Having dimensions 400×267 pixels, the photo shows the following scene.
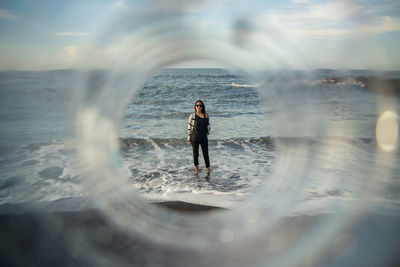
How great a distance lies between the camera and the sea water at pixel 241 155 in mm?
2893

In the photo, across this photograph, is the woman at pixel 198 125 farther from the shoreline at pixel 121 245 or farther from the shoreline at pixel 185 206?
the shoreline at pixel 121 245

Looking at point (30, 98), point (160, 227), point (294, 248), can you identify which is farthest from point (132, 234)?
point (30, 98)

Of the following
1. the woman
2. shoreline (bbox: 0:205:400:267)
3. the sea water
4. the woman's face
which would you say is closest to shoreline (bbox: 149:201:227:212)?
the sea water

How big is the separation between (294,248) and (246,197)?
1.44 meters

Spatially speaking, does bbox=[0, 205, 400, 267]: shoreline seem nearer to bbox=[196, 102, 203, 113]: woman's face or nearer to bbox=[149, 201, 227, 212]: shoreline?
bbox=[149, 201, 227, 212]: shoreline

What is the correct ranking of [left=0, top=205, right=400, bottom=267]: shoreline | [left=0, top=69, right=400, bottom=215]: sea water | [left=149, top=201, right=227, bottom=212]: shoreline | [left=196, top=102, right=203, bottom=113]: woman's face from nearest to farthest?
[left=0, top=205, right=400, bottom=267]: shoreline → [left=0, top=69, right=400, bottom=215]: sea water → [left=149, top=201, right=227, bottom=212]: shoreline → [left=196, top=102, right=203, bottom=113]: woman's face

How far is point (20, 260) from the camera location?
8.00 ft

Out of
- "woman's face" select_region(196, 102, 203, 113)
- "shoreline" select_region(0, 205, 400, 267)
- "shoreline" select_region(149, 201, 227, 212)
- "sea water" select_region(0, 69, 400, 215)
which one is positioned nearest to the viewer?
"shoreline" select_region(0, 205, 400, 267)

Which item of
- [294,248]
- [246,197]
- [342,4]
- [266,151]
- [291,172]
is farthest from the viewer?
[266,151]

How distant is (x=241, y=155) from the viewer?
6586 mm

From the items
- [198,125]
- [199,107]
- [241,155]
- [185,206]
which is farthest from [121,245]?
[241,155]

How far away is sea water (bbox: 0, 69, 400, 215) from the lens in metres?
2.89

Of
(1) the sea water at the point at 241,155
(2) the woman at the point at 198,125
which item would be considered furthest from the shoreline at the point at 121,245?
(2) the woman at the point at 198,125

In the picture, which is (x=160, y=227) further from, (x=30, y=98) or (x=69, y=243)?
(x=30, y=98)
